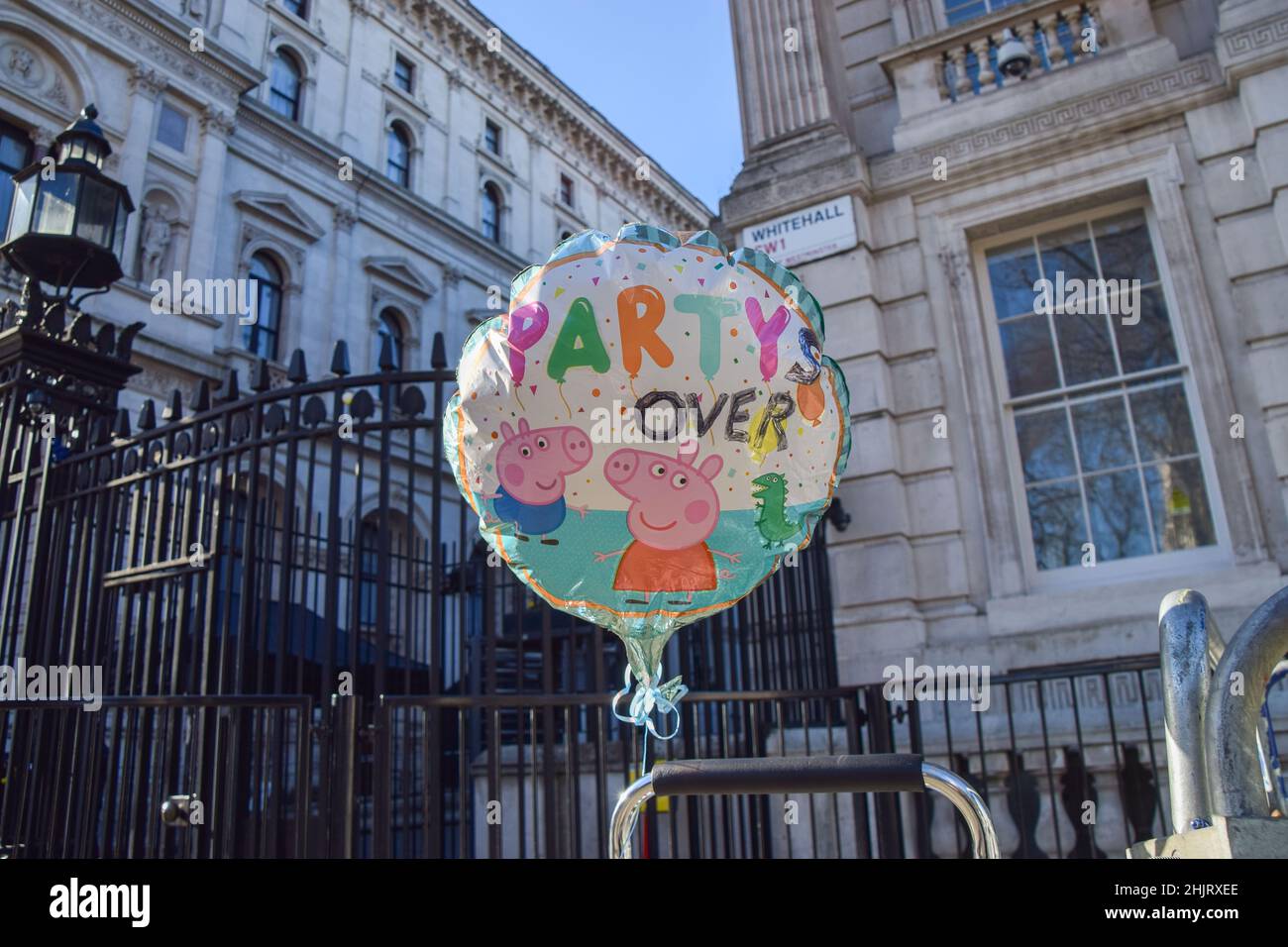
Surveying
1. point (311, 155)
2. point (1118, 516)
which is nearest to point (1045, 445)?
point (1118, 516)

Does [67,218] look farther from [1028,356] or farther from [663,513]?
[1028,356]

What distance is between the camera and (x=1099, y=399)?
6.88m

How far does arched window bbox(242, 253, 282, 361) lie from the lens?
2205 centimetres

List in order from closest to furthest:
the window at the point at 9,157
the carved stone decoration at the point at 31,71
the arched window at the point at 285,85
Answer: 1. the window at the point at 9,157
2. the carved stone decoration at the point at 31,71
3. the arched window at the point at 285,85

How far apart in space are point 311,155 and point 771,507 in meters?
25.2

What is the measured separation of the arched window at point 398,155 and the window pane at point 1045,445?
24024 millimetres

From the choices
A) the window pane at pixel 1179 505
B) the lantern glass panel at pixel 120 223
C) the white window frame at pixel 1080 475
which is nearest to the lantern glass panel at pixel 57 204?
the lantern glass panel at pixel 120 223

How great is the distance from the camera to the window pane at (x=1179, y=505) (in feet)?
20.7

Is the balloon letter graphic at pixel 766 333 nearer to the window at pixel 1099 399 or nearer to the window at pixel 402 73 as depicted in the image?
the window at pixel 1099 399
